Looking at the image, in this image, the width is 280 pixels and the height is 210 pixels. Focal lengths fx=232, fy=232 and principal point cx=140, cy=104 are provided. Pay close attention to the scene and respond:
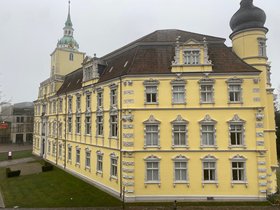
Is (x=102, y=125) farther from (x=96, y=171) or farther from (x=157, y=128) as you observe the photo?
(x=157, y=128)

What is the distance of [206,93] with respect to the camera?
24.7 metres

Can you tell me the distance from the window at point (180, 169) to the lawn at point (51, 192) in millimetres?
6588

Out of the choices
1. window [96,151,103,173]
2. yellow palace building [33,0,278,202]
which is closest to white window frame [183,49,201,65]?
yellow palace building [33,0,278,202]

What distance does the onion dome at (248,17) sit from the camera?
2538cm

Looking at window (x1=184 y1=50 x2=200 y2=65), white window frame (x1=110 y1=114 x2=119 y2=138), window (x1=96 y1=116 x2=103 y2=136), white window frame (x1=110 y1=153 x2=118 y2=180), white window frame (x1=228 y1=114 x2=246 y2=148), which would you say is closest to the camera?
white window frame (x1=228 y1=114 x2=246 y2=148)

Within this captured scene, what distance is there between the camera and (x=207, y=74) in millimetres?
24344

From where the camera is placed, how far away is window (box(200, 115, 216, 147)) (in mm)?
24247

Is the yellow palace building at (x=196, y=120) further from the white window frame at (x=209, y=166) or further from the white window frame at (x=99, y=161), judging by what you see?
the white window frame at (x=99, y=161)

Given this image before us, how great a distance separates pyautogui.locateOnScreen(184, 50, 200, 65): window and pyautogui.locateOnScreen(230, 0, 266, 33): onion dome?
617 centimetres

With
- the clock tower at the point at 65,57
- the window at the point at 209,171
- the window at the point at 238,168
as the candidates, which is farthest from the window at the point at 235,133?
the clock tower at the point at 65,57

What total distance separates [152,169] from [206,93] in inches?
389

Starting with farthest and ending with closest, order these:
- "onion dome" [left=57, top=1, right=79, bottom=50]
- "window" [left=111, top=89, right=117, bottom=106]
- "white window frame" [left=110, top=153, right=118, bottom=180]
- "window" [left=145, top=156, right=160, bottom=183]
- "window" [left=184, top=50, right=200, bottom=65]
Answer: "onion dome" [left=57, top=1, right=79, bottom=50], "window" [left=111, top=89, right=117, bottom=106], "white window frame" [left=110, top=153, right=118, bottom=180], "window" [left=184, top=50, right=200, bottom=65], "window" [left=145, top=156, right=160, bottom=183]

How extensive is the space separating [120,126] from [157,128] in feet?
13.5

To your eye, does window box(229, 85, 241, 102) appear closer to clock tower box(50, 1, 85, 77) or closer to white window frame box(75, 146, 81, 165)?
white window frame box(75, 146, 81, 165)
